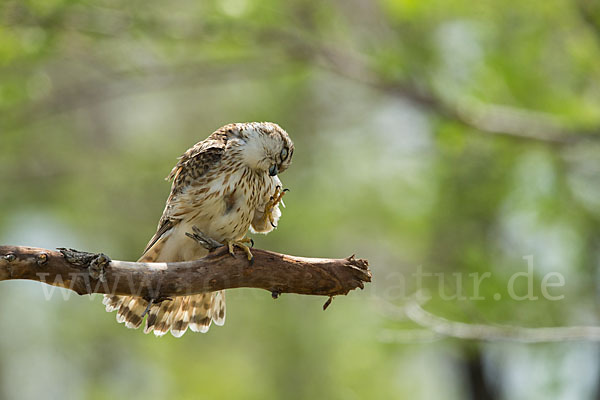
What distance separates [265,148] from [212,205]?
1.74 feet

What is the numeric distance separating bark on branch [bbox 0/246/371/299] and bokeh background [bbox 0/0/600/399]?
2860 mm

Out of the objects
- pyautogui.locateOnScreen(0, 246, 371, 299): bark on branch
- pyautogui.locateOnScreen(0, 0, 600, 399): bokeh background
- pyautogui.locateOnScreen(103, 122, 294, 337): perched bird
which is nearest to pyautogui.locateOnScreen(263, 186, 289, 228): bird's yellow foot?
pyautogui.locateOnScreen(103, 122, 294, 337): perched bird

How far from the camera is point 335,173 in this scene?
12180 mm

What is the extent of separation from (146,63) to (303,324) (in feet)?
21.7

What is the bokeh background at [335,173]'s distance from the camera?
26.9 feet

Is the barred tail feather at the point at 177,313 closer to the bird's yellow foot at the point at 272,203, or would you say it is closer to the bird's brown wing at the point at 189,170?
the bird's brown wing at the point at 189,170

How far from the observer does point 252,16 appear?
8.15 m

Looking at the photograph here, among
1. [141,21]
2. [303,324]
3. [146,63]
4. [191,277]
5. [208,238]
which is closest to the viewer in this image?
[191,277]

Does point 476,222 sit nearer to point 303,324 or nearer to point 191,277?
point 303,324

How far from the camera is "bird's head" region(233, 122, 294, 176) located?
4836mm

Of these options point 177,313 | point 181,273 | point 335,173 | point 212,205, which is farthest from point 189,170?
point 335,173

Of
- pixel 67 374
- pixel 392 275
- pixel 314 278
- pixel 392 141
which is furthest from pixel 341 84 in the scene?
pixel 314 278

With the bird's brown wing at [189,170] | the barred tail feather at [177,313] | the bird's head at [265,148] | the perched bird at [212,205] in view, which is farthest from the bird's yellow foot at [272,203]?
the barred tail feather at [177,313]

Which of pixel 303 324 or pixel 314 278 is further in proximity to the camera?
pixel 303 324
